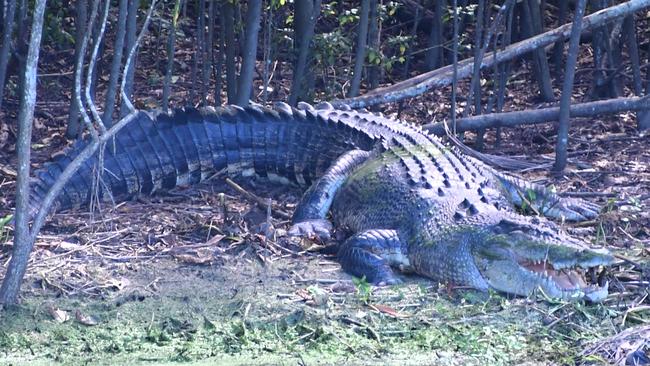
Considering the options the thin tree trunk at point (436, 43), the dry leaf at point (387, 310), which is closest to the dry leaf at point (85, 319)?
the dry leaf at point (387, 310)

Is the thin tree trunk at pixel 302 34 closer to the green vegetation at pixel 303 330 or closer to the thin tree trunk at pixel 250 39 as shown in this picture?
the thin tree trunk at pixel 250 39

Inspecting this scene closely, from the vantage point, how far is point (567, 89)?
6.93 m

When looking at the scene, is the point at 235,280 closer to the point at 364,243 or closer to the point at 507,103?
the point at 364,243

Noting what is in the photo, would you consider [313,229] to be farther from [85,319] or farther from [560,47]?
[560,47]

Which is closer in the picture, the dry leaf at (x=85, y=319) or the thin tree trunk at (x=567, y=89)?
the dry leaf at (x=85, y=319)

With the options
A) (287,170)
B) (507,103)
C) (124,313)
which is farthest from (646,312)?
(507,103)

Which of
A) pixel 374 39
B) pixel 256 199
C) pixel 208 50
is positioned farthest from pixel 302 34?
pixel 256 199

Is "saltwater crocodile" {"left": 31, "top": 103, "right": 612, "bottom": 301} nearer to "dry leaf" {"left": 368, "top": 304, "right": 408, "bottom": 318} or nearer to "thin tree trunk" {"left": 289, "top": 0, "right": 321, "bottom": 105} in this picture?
"dry leaf" {"left": 368, "top": 304, "right": 408, "bottom": 318}

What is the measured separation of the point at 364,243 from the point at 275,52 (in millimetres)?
3687

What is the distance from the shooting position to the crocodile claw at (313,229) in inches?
237

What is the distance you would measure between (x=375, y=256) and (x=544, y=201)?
1340 millimetres

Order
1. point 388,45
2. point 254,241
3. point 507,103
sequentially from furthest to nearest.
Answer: point 388,45 → point 507,103 → point 254,241

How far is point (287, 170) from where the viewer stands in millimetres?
7215

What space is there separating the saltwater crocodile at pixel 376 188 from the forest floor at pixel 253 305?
0.14 meters
